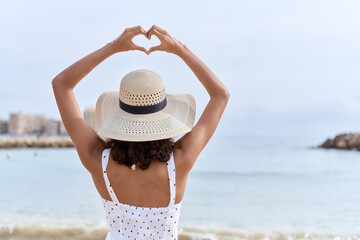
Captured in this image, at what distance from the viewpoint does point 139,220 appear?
142 centimetres

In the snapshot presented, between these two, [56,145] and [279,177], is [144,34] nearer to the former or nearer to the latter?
[279,177]

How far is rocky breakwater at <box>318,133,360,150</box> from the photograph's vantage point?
2041 centimetres

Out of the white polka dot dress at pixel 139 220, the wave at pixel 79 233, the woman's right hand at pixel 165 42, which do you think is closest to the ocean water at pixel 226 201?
the wave at pixel 79 233

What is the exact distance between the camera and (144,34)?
1.40 m

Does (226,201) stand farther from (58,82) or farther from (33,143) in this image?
(33,143)

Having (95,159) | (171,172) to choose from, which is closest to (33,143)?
(95,159)

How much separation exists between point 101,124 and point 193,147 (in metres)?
0.35

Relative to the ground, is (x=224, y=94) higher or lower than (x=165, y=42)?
lower

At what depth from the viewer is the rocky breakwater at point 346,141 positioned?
803 inches

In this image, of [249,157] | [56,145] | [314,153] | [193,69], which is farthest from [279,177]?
[56,145]

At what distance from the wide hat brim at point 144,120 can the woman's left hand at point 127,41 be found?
182 millimetres

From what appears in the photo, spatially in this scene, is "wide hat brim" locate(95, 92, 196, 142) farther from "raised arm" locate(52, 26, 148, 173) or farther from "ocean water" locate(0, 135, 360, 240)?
"ocean water" locate(0, 135, 360, 240)

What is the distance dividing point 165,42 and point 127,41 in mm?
130

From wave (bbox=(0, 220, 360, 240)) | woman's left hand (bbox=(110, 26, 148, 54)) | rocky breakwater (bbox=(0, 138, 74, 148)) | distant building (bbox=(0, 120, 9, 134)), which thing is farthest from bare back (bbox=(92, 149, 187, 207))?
distant building (bbox=(0, 120, 9, 134))
